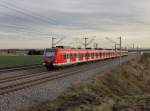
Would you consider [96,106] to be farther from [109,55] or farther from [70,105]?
[109,55]

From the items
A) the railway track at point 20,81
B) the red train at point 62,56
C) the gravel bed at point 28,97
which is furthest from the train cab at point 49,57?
the gravel bed at point 28,97

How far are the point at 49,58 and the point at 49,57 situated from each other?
0.17 m

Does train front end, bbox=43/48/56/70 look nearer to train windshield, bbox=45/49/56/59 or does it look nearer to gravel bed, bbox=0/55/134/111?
train windshield, bbox=45/49/56/59

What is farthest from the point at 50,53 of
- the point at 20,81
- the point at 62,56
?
the point at 20,81

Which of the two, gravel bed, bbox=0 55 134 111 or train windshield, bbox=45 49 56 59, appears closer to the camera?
gravel bed, bbox=0 55 134 111

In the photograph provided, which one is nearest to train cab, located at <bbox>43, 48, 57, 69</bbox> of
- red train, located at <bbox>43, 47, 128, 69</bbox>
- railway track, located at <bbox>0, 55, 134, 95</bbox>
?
red train, located at <bbox>43, 47, 128, 69</bbox>

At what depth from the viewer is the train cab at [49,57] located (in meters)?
35.8

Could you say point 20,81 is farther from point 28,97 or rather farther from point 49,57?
point 49,57

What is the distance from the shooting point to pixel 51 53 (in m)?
36.5

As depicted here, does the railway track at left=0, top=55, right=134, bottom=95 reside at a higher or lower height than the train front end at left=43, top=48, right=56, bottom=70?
lower

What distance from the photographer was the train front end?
117 feet

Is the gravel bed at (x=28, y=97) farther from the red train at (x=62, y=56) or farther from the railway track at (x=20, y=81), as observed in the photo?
the red train at (x=62, y=56)

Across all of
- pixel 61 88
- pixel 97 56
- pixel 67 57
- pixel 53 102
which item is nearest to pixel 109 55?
pixel 97 56

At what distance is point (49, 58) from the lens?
119ft
